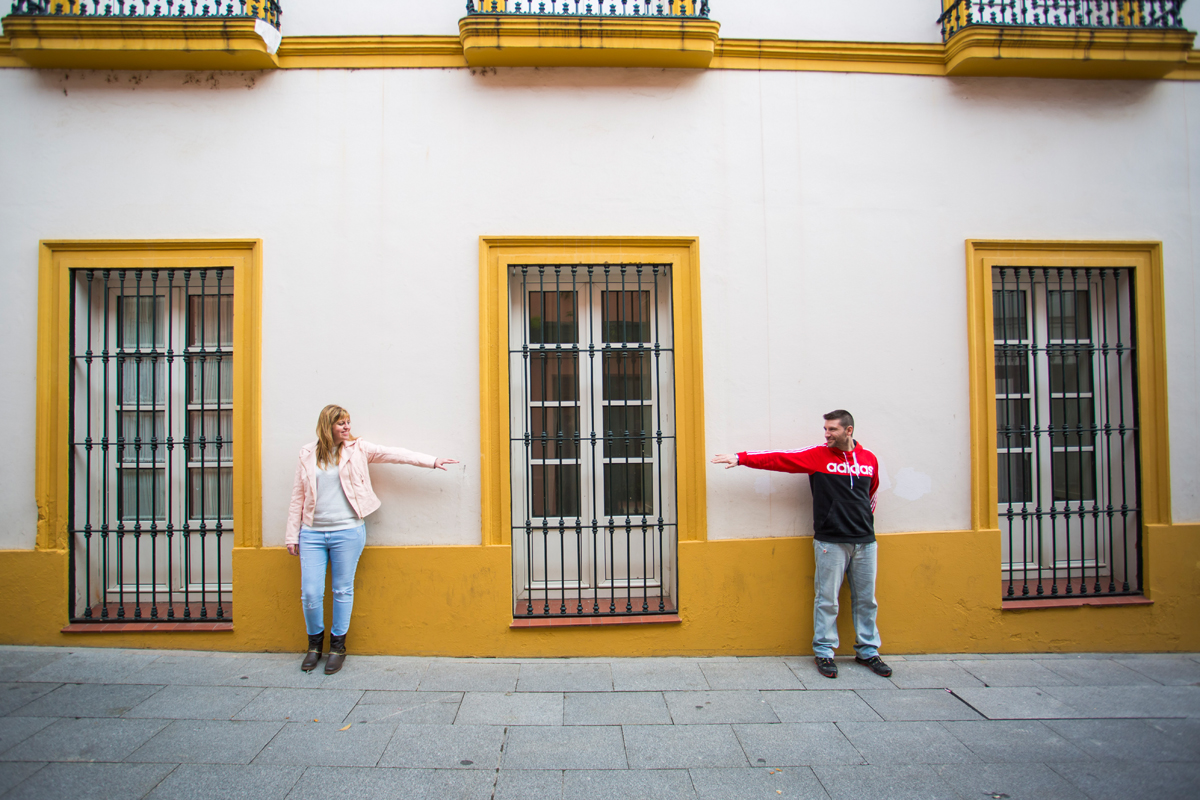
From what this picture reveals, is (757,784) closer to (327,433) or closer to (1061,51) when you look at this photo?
(327,433)

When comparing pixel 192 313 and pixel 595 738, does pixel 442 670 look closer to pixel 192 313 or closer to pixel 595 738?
pixel 595 738

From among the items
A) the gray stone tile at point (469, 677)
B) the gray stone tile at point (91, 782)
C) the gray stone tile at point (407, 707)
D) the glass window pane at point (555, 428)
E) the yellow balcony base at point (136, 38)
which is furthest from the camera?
the glass window pane at point (555, 428)

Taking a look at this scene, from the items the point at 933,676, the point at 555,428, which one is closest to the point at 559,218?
the point at 555,428

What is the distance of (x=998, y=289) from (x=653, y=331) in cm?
285

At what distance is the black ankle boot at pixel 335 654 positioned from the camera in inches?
168

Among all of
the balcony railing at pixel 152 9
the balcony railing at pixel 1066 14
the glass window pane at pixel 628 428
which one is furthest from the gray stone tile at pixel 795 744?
the balcony railing at pixel 152 9

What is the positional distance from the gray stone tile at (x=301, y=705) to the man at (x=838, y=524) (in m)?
2.89

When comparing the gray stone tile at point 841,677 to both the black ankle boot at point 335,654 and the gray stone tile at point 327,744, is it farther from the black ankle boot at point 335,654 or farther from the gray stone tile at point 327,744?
the black ankle boot at point 335,654

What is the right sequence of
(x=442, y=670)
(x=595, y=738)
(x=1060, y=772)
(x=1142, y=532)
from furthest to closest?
(x=1142, y=532)
(x=442, y=670)
(x=595, y=738)
(x=1060, y=772)

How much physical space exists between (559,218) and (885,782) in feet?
13.2

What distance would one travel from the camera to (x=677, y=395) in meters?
4.77

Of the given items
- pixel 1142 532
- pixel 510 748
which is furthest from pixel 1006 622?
pixel 510 748

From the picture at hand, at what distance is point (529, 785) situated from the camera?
3.05m

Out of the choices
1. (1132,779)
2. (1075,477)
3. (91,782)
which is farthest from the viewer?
(1075,477)
